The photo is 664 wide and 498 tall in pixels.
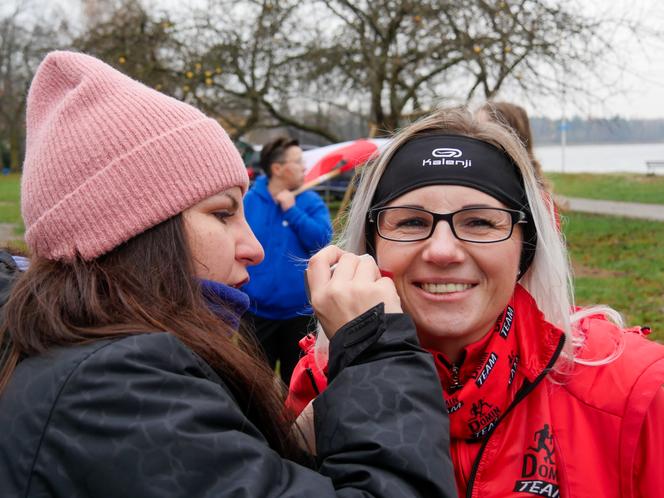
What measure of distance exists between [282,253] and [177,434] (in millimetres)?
3193

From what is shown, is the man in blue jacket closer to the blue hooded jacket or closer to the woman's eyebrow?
the blue hooded jacket

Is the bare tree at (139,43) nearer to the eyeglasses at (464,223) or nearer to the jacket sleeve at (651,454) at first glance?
the eyeglasses at (464,223)

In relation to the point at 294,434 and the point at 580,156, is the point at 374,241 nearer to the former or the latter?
the point at 294,434

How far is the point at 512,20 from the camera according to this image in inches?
351

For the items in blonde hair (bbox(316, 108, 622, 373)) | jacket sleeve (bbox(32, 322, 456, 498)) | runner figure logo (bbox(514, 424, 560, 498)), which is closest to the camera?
jacket sleeve (bbox(32, 322, 456, 498))

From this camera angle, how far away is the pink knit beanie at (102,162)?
52.1 inches

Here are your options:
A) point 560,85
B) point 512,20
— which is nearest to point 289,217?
point 512,20

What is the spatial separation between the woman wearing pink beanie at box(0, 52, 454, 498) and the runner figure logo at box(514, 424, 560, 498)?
15.1 inches

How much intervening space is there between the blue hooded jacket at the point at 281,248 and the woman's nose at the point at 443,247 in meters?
2.47

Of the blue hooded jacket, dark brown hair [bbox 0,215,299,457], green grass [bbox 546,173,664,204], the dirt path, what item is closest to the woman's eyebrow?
dark brown hair [bbox 0,215,299,457]

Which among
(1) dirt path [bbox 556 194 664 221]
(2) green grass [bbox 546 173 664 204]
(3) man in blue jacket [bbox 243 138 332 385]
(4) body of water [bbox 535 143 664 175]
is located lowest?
(4) body of water [bbox 535 143 664 175]

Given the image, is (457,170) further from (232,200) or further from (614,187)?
(614,187)

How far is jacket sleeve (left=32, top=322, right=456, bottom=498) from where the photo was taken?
3.24 ft

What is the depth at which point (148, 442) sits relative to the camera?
1.00 meters
